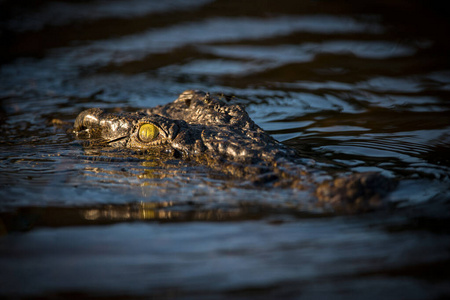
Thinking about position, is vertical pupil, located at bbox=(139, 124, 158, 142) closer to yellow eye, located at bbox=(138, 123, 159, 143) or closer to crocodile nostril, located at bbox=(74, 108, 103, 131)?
yellow eye, located at bbox=(138, 123, 159, 143)

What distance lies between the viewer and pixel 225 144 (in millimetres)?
3996

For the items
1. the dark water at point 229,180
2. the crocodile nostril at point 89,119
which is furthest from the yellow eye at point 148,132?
the crocodile nostril at point 89,119

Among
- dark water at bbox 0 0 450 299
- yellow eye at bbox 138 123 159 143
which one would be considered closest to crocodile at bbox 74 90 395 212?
yellow eye at bbox 138 123 159 143

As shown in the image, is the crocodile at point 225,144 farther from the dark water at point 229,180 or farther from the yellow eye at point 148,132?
the dark water at point 229,180

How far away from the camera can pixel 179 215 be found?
10.4 ft

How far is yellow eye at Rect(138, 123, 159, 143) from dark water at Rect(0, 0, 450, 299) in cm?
21

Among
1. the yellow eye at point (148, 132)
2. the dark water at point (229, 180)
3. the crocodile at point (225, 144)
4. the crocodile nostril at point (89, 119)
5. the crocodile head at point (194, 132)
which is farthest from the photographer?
the crocodile nostril at point (89, 119)

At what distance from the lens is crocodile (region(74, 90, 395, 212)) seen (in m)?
3.22

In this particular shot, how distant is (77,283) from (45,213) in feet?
3.02

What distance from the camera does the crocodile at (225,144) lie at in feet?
10.6

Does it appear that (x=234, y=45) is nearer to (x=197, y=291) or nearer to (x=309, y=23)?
(x=309, y=23)

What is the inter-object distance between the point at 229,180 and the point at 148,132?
1.01 meters

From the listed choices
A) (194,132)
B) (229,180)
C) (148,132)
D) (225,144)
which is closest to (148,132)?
(148,132)

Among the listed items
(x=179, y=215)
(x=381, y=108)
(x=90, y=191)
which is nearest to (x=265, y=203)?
(x=179, y=215)
